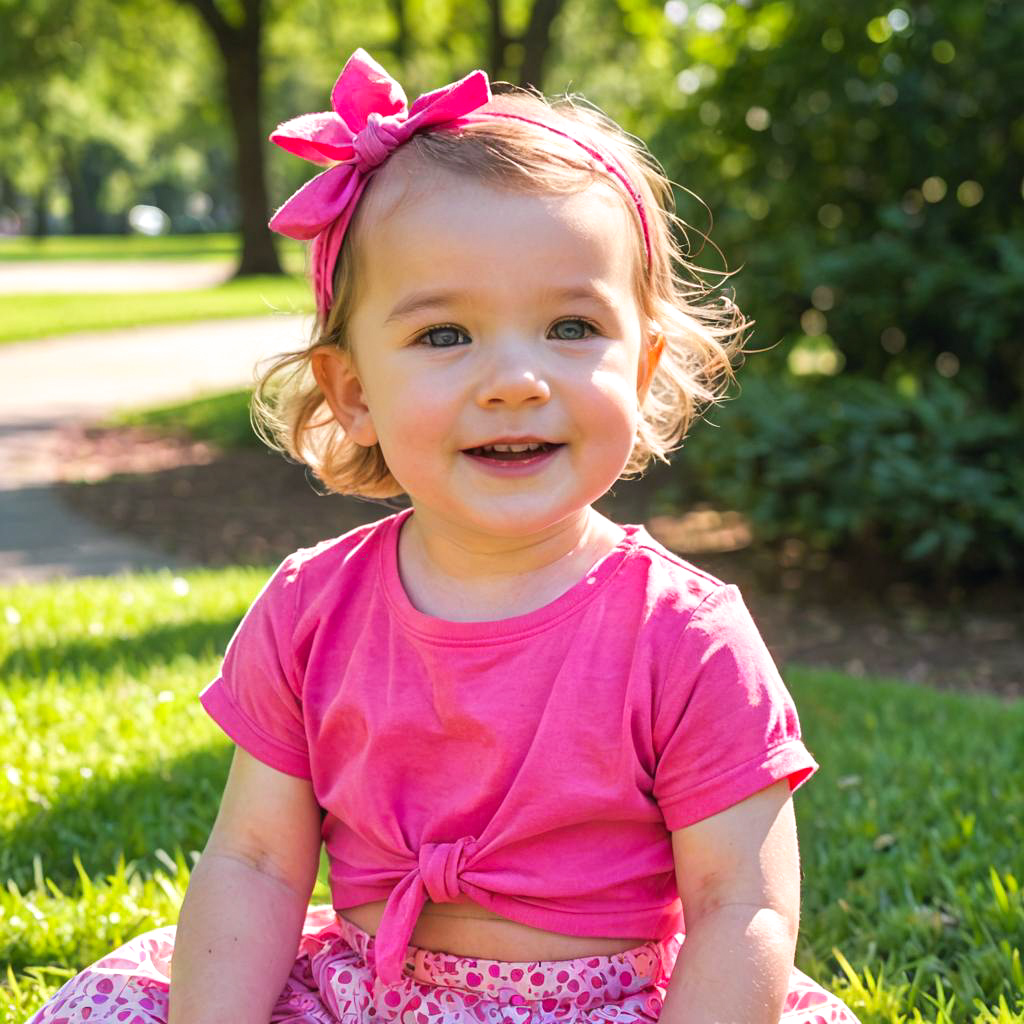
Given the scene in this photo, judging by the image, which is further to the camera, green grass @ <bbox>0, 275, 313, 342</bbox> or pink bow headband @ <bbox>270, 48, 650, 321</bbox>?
green grass @ <bbox>0, 275, 313, 342</bbox>

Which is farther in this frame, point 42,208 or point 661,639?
point 42,208

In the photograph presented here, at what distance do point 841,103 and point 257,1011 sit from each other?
6.14 m

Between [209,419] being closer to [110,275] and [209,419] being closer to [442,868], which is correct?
[442,868]

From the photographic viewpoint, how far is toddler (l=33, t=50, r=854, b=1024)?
179cm

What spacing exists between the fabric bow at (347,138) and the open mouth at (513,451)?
0.38 metres

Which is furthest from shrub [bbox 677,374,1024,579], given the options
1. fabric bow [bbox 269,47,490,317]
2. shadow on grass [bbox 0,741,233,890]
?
fabric bow [bbox 269,47,490,317]

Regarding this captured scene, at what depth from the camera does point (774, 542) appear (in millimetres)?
7512

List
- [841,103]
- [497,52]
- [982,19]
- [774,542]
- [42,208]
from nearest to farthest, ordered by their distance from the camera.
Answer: [982,19] → [841,103] → [774,542] → [497,52] → [42,208]

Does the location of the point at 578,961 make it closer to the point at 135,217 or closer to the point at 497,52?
the point at 497,52

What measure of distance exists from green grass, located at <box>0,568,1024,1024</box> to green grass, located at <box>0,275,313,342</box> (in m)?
13.9

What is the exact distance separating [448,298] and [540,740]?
584 mm

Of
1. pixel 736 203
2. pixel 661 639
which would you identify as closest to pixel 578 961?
pixel 661 639

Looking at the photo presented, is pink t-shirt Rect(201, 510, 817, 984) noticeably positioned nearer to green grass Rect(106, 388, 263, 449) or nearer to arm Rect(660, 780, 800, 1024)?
arm Rect(660, 780, 800, 1024)

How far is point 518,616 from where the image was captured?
1.93m
